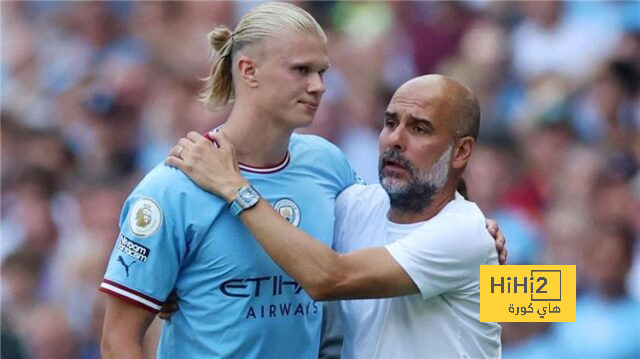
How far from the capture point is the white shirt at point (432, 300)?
4.62 metres

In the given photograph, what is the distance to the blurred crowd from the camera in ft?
26.8

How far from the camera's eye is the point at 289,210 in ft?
15.4

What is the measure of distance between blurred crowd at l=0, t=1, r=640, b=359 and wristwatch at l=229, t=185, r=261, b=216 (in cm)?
373

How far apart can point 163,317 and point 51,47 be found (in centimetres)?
542

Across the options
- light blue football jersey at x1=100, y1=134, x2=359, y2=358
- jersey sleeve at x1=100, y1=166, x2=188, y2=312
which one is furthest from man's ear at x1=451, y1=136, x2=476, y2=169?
jersey sleeve at x1=100, y1=166, x2=188, y2=312

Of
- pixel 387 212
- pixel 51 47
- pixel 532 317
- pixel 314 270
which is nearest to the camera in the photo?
pixel 314 270

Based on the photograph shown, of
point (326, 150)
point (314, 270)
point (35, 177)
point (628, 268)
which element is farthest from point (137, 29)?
point (314, 270)

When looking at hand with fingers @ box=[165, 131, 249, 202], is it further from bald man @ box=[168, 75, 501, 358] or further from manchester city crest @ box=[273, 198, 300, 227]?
manchester city crest @ box=[273, 198, 300, 227]

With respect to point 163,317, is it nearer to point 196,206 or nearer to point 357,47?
point 196,206

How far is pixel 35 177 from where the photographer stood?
912cm

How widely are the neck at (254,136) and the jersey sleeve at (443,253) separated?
53 centimetres

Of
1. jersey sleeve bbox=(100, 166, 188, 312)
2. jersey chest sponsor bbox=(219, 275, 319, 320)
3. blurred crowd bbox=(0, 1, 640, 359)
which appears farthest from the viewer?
blurred crowd bbox=(0, 1, 640, 359)

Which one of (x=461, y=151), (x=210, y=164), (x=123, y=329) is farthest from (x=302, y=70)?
(x=123, y=329)

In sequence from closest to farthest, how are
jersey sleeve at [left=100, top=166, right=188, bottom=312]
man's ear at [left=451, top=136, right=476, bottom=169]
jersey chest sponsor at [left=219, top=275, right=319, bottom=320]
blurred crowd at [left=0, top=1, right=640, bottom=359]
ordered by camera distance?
jersey sleeve at [left=100, top=166, right=188, bottom=312]
jersey chest sponsor at [left=219, top=275, right=319, bottom=320]
man's ear at [left=451, top=136, right=476, bottom=169]
blurred crowd at [left=0, top=1, right=640, bottom=359]
